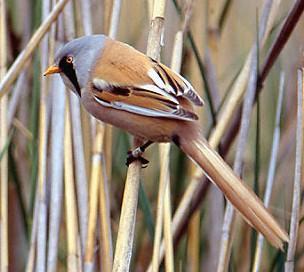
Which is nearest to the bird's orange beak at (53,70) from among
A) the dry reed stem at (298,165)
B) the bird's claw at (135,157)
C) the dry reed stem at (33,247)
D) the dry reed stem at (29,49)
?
the dry reed stem at (29,49)

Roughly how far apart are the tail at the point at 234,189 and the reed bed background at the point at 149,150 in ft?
0.38

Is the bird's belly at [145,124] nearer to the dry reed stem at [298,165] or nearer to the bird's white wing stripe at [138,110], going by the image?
the bird's white wing stripe at [138,110]

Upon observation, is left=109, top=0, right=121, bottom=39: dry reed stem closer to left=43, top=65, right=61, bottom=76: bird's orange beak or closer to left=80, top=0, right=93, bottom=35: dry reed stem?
left=80, top=0, right=93, bottom=35: dry reed stem

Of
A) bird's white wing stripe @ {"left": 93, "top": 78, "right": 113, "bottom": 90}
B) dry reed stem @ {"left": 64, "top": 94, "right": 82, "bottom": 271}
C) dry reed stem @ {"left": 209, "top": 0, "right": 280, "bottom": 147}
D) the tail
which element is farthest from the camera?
dry reed stem @ {"left": 209, "top": 0, "right": 280, "bottom": 147}

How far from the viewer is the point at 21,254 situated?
192 centimetres

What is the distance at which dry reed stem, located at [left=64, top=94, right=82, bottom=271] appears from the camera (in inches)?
59.7

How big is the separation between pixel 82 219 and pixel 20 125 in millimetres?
390

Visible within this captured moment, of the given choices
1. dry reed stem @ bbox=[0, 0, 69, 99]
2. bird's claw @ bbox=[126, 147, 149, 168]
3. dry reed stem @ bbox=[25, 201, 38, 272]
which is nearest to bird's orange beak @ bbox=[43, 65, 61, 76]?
dry reed stem @ bbox=[0, 0, 69, 99]

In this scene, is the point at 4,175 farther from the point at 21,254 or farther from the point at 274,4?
the point at 274,4

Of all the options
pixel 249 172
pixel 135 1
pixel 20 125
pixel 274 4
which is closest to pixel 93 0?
pixel 135 1

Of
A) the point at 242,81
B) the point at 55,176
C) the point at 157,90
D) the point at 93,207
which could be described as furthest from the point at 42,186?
the point at 242,81

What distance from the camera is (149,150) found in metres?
2.04

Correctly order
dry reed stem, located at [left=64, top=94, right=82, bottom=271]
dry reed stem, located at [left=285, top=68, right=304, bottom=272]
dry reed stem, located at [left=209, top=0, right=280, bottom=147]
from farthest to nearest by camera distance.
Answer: dry reed stem, located at [left=209, top=0, right=280, bottom=147] → dry reed stem, located at [left=64, top=94, right=82, bottom=271] → dry reed stem, located at [left=285, top=68, right=304, bottom=272]

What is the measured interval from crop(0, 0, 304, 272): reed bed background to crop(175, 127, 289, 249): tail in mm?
116
